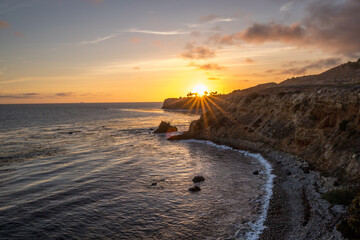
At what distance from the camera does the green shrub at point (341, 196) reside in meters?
19.9

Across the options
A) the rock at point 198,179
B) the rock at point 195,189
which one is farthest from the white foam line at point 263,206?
the rock at point 198,179

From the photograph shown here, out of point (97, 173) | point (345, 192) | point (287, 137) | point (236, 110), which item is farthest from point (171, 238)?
point (236, 110)

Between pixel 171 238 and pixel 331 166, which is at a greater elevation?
pixel 331 166

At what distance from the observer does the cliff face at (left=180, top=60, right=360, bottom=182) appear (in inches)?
1125

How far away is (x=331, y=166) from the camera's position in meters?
28.0

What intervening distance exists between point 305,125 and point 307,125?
1.47 ft

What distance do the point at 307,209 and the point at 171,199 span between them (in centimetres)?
1283

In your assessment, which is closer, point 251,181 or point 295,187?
point 295,187

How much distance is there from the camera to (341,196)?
20469mm

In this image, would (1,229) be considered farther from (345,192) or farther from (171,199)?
(345,192)

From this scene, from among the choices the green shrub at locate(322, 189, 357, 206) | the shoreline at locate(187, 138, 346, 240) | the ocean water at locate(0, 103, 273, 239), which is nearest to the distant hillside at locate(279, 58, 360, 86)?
the ocean water at locate(0, 103, 273, 239)

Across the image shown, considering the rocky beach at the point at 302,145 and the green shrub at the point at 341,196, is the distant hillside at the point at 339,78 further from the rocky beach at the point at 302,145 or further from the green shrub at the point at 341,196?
the green shrub at the point at 341,196

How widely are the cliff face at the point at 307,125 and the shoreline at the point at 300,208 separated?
2.49 metres

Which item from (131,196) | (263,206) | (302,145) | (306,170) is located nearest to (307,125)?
(302,145)
